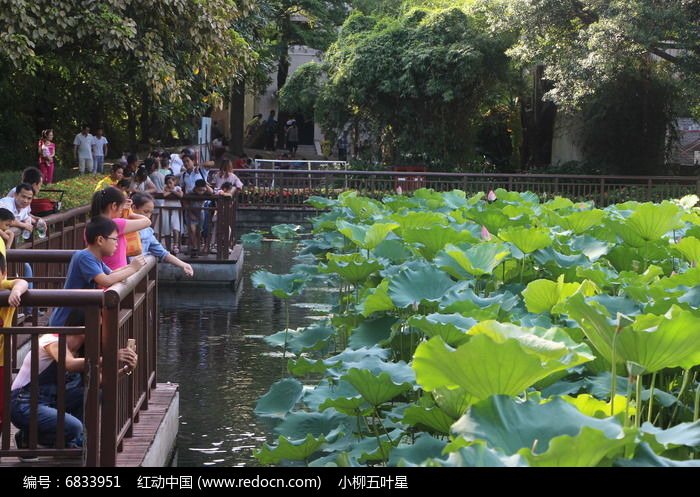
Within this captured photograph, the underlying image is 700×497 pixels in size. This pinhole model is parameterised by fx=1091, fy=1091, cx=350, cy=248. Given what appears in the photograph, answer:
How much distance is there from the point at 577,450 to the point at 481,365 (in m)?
0.47

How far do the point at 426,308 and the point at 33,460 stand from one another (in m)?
2.61

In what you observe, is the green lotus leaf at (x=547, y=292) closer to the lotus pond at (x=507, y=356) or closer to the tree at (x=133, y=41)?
the lotus pond at (x=507, y=356)

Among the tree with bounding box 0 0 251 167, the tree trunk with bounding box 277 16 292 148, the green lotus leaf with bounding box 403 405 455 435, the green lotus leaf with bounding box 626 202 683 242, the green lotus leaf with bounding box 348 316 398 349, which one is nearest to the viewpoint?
the green lotus leaf with bounding box 403 405 455 435

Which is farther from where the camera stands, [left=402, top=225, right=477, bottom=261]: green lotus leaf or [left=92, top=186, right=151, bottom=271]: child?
[left=402, top=225, right=477, bottom=261]: green lotus leaf

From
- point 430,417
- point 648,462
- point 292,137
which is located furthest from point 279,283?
point 292,137

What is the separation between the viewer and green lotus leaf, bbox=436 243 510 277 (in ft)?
19.6

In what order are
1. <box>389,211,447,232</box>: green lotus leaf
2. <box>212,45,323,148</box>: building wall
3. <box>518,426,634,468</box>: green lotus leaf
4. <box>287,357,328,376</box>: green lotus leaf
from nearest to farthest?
<box>518,426,634,468</box>: green lotus leaf
<box>287,357,328,376</box>: green lotus leaf
<box>389,211,447,232</box>: green lotus leaf
<box>212,45,323,148</box>: building wall

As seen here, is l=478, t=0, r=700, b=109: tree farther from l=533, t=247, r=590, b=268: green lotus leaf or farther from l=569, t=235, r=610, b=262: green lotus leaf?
l=533, t=247, r=590, b=268: green lotus leaf

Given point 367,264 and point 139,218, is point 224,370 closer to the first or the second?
point 139,218

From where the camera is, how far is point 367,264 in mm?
6969

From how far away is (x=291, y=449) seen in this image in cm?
421

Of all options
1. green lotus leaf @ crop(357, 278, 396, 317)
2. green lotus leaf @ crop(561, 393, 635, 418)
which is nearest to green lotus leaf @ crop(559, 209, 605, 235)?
green lotus leaf @ crop(357, 278, 396, 317)

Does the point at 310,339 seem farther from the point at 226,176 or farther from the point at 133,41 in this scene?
the point at 226,176
